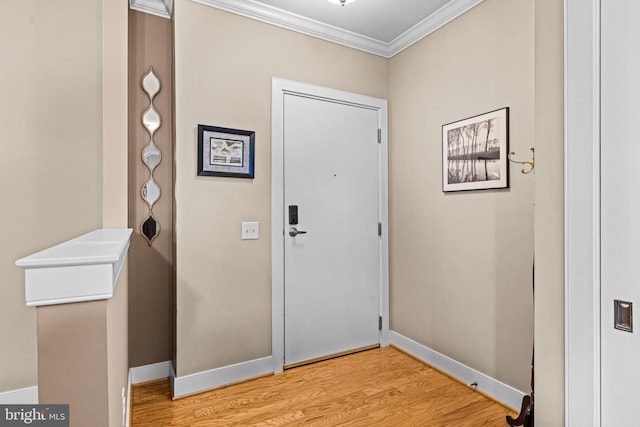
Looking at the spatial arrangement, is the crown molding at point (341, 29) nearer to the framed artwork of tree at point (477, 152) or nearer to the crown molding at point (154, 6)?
the crown molding at point (154, 6)

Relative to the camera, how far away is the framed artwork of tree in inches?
80.9

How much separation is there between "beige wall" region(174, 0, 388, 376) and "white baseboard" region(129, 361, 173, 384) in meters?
0.33

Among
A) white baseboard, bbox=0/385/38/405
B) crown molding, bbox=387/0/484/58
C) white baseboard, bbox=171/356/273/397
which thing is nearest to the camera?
white baseboard, bbox=0/385/38/405

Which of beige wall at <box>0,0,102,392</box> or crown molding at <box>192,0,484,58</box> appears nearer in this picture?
beige wall at <box>0,0,102,392</box>

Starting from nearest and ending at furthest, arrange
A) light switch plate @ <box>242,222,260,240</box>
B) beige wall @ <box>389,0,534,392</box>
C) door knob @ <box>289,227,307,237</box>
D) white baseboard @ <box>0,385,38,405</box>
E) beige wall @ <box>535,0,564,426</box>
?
beige wall @ <box>535,0,564,426</box> < white baseboard @ <box>0,385,38,405</box> < beige wall @ <box>389,0,534,392</box> < light switch plate @ <box>242,222,260,240</box> < door knob @ <box>289,227,307,237</box>

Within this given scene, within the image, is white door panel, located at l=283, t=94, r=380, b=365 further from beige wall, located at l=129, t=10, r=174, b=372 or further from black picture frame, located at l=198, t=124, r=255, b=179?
beige wall, located at l=129, t=10, r=174, b=372

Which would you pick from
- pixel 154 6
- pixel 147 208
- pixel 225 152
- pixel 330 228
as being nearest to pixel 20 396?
pixel 147 208

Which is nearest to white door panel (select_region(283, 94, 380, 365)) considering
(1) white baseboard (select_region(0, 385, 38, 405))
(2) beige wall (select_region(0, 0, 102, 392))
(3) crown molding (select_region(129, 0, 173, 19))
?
(3) crown molding (select_region(129, 0, 173, 19))

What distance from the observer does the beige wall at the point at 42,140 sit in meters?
1.85

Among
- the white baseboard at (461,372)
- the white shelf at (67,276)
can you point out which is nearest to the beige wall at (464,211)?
the white baseboard at (461,372)

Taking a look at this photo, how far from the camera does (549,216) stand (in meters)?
1.13
